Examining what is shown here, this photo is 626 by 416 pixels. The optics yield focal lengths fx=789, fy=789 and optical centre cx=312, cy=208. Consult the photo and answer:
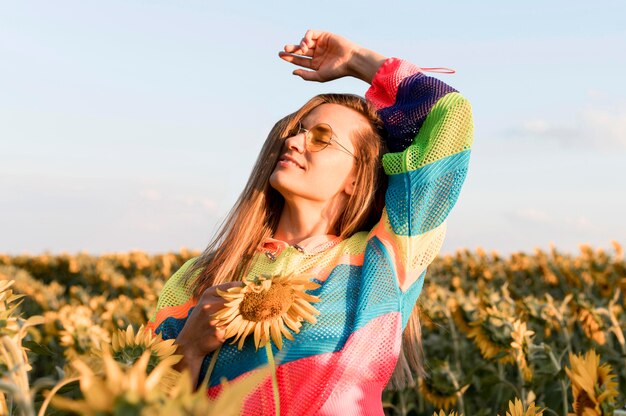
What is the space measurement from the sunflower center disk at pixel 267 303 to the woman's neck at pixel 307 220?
705 mm

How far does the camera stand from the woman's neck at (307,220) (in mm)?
2428

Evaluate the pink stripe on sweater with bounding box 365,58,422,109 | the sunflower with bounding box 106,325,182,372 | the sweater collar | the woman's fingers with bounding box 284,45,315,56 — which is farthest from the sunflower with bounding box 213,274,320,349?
the woman's fingers with bounding box 284,45,315,56

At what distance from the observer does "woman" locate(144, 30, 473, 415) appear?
199 cm

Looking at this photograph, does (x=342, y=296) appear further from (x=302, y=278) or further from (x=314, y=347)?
(x=302, y=278)

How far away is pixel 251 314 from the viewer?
173 centimetres

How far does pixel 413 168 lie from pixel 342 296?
45 centimetres

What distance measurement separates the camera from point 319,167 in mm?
2391

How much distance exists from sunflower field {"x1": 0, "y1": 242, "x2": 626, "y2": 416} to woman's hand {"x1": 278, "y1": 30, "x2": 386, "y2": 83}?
1.03 meters

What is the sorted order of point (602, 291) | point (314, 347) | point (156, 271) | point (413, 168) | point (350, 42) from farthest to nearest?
point (156, 271)
point (602, 291)
point (350, 42)
point (413, 168)
point (314, 347)

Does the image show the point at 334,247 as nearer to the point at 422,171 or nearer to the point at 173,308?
the point at 422,171

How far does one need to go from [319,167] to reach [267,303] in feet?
2.55

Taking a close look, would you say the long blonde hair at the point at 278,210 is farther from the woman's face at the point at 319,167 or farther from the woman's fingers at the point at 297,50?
the woman's fingers at the point at 297,50

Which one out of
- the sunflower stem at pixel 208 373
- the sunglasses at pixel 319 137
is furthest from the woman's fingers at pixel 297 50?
the sunflower stem at pixel 208 373

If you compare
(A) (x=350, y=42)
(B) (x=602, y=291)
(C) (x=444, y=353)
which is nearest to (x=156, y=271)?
(B) (x=602, y=291)
